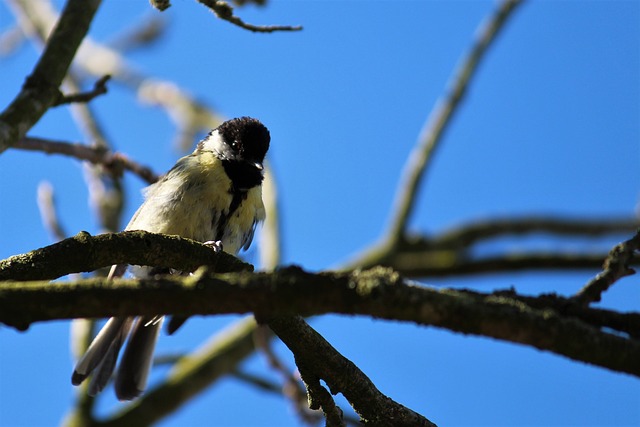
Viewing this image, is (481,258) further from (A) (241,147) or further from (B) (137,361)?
(B) (137,361)

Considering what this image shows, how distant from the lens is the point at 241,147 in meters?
5.30

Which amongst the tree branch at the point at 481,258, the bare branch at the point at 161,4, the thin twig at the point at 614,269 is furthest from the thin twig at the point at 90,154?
the tree branch at the point at 481,258

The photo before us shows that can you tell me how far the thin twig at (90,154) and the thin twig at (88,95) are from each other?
12.0 inches

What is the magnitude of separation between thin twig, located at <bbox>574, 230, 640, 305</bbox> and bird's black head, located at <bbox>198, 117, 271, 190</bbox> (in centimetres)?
272

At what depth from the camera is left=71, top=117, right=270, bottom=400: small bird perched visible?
4566mm

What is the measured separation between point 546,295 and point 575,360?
1.89 ft

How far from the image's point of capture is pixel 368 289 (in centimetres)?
167

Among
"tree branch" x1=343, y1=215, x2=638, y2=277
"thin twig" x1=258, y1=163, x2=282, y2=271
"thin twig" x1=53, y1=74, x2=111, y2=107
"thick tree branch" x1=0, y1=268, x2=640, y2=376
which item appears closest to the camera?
"thick tree branch" x1=0, y1=268, x2=640, y2=376

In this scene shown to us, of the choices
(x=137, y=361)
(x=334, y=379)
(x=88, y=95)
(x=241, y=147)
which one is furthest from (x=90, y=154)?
(x=334, y=379)

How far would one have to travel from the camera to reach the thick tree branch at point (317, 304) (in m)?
1.67

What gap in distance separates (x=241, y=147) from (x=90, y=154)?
1165 mm

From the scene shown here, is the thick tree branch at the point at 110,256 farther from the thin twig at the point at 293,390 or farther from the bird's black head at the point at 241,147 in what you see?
the thin twig at the point at 293,390

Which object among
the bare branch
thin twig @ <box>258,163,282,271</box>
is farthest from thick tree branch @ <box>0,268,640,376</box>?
thin twig @ <box>258,163,282,271</box>

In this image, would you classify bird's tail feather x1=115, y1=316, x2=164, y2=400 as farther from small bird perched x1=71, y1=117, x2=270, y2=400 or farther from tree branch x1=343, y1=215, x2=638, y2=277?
tree branch x1=343, y1=215, x2=638, y2=277
